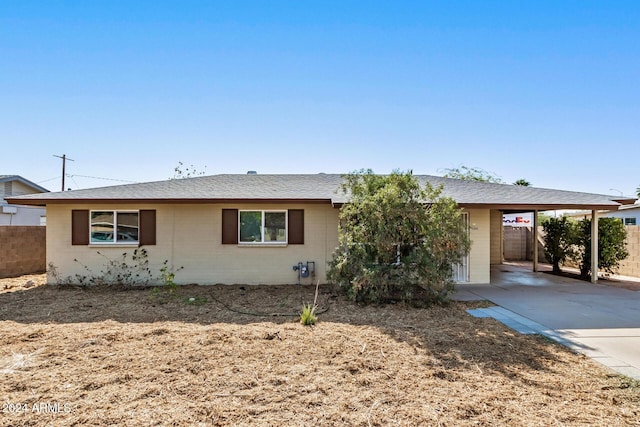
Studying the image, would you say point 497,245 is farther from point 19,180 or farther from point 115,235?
point 19,180

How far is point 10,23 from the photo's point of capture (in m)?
9.12

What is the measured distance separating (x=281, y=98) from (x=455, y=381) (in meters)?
11.7

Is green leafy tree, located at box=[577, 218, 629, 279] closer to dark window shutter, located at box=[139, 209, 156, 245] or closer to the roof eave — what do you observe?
the roof eave

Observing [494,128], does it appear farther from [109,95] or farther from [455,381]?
[109,95]

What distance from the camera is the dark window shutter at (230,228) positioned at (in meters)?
9.98

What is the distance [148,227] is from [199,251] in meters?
1.60

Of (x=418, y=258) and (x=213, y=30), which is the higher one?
(x=213, y=30)

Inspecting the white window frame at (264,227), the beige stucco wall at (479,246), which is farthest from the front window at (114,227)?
the beige stucco wall at (479,246)

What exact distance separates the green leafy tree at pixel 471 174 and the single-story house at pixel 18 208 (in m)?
30.0

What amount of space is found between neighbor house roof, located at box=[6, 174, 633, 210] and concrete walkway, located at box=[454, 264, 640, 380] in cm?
228

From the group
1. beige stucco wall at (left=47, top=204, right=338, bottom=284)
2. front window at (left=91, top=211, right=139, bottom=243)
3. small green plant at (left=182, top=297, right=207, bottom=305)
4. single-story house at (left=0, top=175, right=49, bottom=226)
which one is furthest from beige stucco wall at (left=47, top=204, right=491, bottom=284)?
single-story house at (left=0, top=175, right=49, bottom=226)

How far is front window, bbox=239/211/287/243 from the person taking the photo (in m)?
10.1

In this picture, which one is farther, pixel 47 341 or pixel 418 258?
pixel 418 258

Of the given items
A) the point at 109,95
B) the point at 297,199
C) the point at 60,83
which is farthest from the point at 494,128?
the point at 60,83
